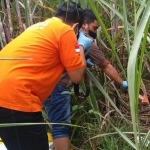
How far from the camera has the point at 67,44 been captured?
2043 mm

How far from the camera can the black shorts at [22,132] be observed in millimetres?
2002

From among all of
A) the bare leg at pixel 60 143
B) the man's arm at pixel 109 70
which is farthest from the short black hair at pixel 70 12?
the bare leg at pixel 60 143

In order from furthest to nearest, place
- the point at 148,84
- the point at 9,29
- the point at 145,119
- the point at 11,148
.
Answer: the point at 148,84 → the point at 145,119 → the point at 9,29 → the point at 11,148

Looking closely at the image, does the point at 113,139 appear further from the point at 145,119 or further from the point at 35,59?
the point at 35,59

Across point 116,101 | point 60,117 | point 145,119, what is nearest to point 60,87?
point 60,117

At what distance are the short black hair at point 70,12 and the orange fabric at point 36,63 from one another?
0.08 metres

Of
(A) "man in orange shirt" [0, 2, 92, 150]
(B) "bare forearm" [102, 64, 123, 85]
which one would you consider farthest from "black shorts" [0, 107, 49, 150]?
(B) "bare forearm" [102, 64, 123, 85]

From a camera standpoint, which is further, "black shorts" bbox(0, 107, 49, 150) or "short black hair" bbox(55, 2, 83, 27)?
"short black hair" bbox(55, 2, 83, 27)

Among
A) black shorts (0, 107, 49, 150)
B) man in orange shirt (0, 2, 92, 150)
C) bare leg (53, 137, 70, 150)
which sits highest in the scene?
man in orange shirt (0, 2, 92, 150)

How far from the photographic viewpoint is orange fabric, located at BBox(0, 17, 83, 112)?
1.97 metres

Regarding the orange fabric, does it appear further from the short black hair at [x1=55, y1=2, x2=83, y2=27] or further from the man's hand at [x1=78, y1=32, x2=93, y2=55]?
the man's hand at [x1=78, y1=32, x2=93, y2=55]

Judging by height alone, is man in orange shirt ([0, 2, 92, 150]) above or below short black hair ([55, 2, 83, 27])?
below

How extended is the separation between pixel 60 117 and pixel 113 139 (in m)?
0.40

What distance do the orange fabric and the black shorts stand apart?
0.12 feet
